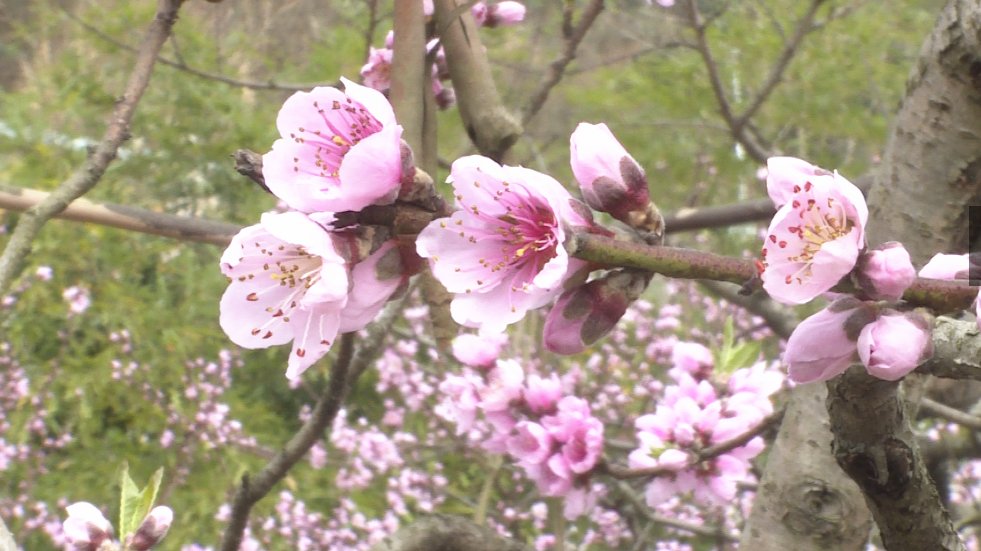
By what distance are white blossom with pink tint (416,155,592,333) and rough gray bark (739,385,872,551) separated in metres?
0.55

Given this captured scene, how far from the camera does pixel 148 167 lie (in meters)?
3.89

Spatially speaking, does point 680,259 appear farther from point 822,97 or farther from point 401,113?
point 822,97

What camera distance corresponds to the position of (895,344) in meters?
0.44

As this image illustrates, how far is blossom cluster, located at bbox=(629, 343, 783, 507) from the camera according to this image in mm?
1125

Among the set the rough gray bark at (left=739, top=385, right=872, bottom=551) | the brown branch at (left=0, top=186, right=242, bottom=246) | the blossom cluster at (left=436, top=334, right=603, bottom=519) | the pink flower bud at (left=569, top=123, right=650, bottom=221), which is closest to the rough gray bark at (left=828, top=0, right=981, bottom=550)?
the rough gray bark at (left=739, top=385, right=872, bottom=551)

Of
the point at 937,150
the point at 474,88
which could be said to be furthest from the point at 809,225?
the point at 937,150

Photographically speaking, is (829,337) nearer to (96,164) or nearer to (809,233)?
(809,233)

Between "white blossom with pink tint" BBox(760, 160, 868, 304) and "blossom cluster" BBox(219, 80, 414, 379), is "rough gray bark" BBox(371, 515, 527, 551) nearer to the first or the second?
"blossom cluster" BBox(219, 80, 414, 379)

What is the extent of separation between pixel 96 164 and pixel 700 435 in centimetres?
77

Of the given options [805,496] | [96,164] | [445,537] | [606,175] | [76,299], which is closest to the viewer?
[606,175]

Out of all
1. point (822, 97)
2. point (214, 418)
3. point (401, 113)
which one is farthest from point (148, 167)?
point (401, 113)

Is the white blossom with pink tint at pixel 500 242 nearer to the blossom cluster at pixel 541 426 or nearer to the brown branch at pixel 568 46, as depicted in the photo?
the blossom cluster at pixel 541 426

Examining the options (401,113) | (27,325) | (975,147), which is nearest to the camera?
(401,113)

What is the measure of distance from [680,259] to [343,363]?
0.72 meters
